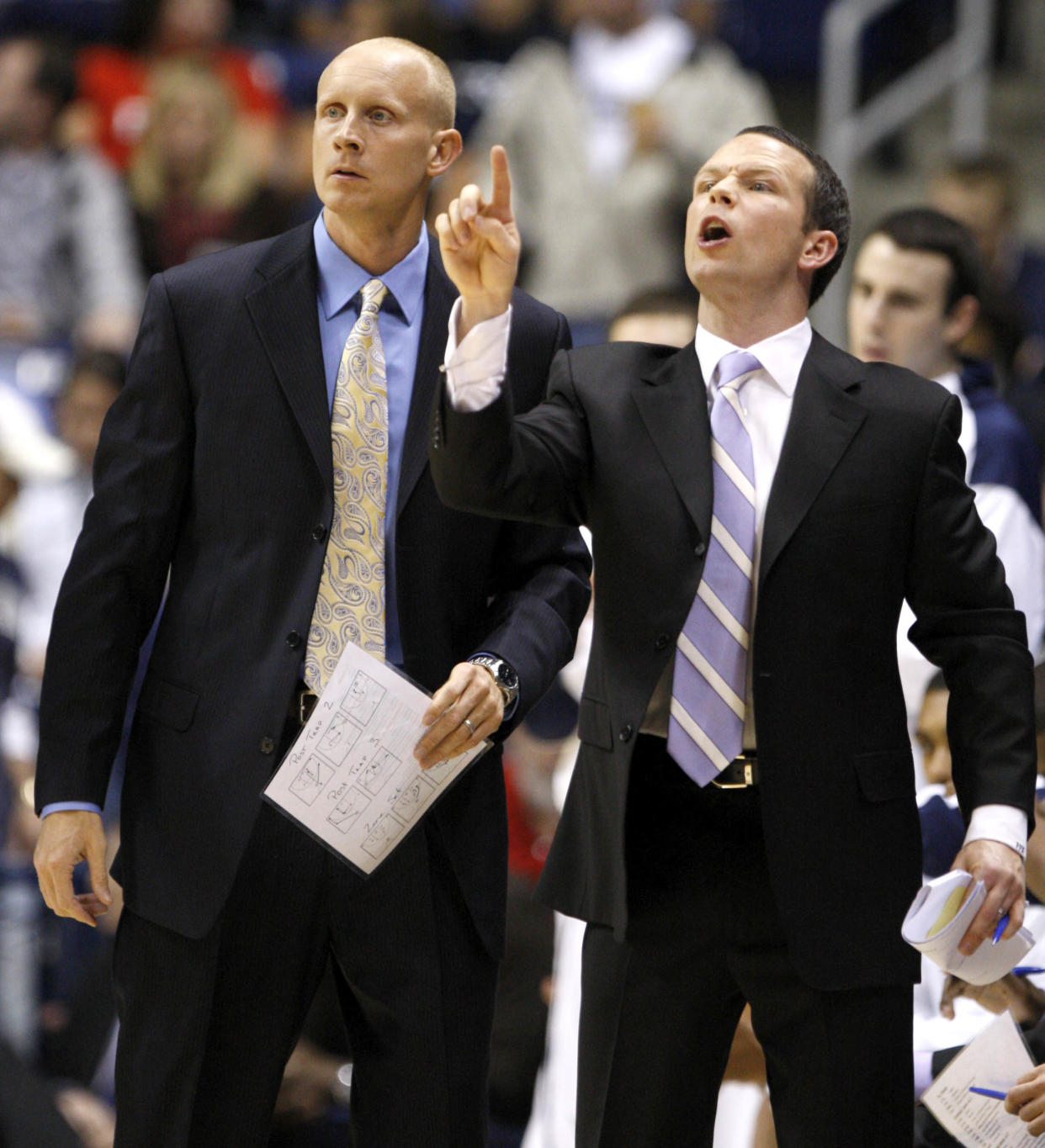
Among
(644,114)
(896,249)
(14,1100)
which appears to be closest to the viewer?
(14,1100)

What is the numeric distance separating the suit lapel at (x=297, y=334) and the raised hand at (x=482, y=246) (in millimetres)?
350

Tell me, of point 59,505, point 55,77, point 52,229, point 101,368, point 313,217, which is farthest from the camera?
point 55,77

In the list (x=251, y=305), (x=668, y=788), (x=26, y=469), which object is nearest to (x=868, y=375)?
(x=668, y=788)

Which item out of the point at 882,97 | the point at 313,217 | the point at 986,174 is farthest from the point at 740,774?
the point at 882,97

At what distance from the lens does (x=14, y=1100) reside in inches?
144

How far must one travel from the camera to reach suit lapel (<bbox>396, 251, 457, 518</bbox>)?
2.69 m

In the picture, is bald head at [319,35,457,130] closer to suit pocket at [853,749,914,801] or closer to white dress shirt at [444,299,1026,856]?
white dress shirt at [444,299,1026,856]

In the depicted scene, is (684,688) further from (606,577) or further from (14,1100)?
(14,1100)

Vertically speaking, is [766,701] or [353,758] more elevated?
[766,701]

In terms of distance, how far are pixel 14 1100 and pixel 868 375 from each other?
Result: 7.17 feet

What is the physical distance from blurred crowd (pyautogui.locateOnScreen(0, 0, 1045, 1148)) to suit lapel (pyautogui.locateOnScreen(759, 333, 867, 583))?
47.9 inches

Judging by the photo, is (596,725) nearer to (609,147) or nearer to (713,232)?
(713,232)

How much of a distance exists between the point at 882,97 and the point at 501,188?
6708mm

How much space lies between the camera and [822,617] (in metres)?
2.55
